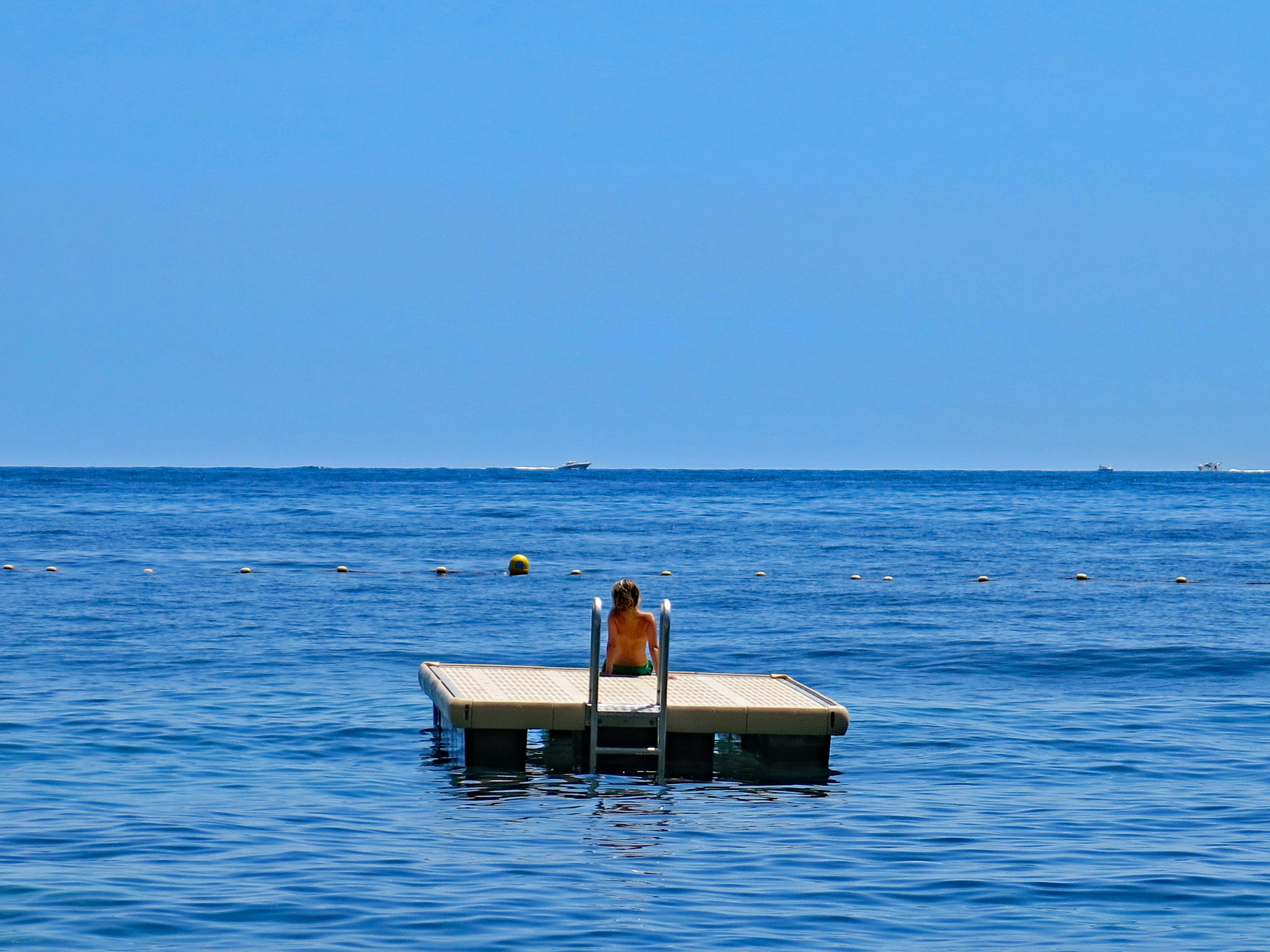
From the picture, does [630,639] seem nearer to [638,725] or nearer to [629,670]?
[629,670]

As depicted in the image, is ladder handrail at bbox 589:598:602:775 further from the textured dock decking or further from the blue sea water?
the blue sea water

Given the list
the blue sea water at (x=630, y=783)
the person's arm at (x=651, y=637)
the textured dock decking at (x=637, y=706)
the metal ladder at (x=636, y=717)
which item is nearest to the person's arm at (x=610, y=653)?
the textured dock decking at (x=637, y=706)

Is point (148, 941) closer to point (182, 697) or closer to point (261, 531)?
point (182, 697)

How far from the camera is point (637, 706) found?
13844 mm

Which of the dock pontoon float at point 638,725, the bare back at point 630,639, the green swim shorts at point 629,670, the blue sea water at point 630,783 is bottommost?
the blue sea water at point 630,783

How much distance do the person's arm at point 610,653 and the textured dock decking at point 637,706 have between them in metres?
0.17

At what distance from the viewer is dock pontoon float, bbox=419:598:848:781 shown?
13641 mm

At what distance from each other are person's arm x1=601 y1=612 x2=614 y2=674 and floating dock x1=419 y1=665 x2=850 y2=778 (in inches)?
16.0

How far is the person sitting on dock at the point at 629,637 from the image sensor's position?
48.8 feet

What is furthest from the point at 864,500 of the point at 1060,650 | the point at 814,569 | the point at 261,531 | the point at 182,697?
the point at 182,697

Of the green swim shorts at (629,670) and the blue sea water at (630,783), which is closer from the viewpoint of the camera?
the blue sea water at (630,783)

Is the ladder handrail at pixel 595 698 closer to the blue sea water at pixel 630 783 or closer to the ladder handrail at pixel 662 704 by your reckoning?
the blue sea water at pixel 630 783

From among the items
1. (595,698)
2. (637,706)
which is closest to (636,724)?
(637,706)

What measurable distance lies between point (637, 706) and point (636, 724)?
0.21m
